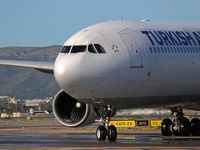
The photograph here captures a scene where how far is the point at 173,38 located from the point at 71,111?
251 inches

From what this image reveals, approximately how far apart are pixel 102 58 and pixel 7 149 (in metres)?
5.06

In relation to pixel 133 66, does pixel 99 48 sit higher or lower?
higher

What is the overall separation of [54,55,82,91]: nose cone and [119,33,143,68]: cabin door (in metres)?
2.16

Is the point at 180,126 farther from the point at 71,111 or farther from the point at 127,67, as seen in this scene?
the point at 127,67

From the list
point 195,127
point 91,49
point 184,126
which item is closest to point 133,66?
point 91,49

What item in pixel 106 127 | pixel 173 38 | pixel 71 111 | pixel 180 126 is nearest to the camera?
pixel 106 127

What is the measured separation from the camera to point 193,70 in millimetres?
23609

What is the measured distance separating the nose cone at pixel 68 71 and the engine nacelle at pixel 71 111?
3911 millimetres

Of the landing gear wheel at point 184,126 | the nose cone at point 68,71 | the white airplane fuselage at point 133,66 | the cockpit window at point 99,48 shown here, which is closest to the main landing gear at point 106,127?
the white airplane fuselage at point 133,66

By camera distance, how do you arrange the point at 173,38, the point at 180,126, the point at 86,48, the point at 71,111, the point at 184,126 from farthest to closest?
the point at 71,111
the point at 180,126
the point at 184,126
the point at 173,38
the point at 86,48

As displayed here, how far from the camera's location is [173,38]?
78.3 ft

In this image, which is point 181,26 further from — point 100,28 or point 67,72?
point 67,72

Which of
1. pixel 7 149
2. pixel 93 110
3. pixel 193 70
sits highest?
pixel 193 70

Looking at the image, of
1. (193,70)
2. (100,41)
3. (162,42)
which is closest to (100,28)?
(100,41)
